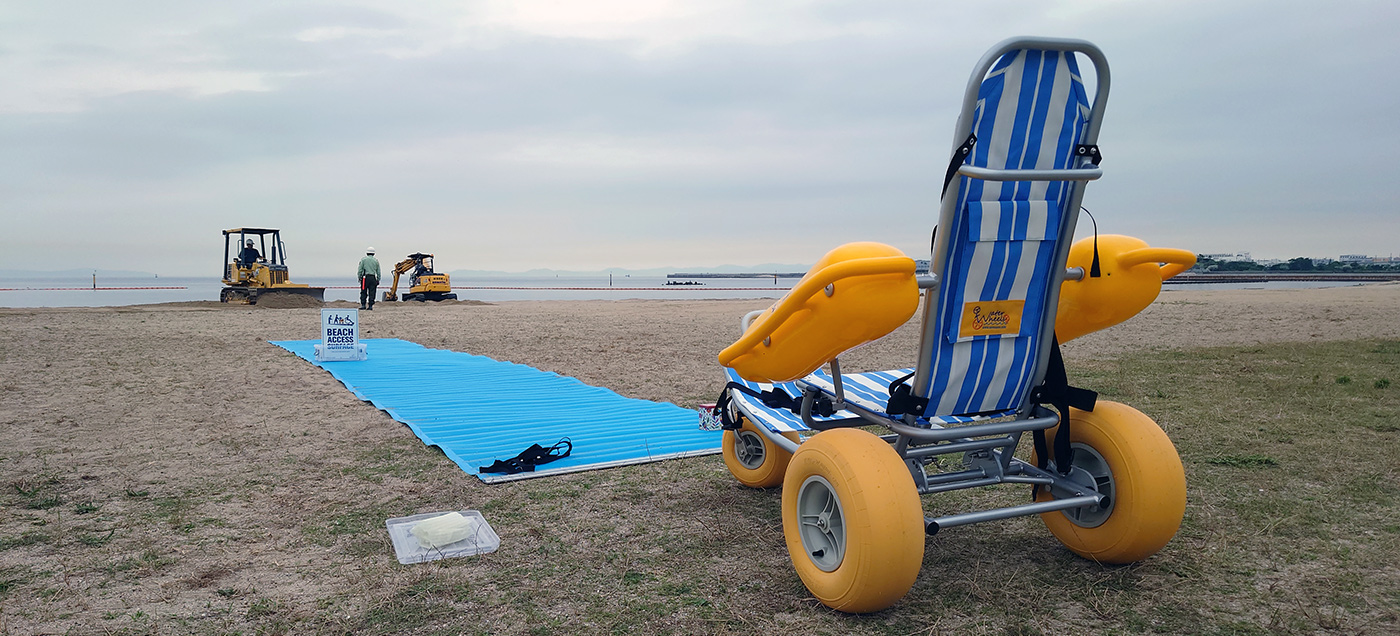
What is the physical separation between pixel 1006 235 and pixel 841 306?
624mm

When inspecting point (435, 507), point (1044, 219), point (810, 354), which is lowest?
point (435, 507)

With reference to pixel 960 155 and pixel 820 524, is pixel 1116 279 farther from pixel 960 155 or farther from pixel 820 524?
pixel 820 524

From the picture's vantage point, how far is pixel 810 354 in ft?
8.70

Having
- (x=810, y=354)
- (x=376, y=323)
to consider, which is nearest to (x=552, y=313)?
(x=376, y=323)

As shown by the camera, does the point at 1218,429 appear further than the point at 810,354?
Yes

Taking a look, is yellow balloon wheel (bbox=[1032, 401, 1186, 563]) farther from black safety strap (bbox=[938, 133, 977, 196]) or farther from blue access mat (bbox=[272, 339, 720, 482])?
blue access mat (bbox=[272, 339, 720, 482])

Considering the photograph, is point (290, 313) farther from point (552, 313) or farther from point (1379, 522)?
point (1379, 522)

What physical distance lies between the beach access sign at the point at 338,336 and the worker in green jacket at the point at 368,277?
37.7ft

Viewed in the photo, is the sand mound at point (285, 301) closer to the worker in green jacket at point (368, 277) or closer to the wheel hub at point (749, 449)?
the worker in green jacket at point (368, 277)

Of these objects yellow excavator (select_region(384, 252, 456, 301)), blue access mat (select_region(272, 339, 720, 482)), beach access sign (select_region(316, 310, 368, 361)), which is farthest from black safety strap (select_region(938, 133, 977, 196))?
yellow excavator (select_region(384, 252, 456, 301))

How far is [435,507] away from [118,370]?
6.42m

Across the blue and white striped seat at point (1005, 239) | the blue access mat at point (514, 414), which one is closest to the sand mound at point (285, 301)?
the blue access mat at point (514, 414)

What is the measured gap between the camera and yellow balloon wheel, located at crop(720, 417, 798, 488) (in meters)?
3.88

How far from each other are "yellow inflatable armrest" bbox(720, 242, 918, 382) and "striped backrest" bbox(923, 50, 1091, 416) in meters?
0.22
